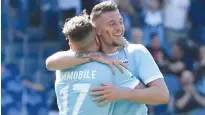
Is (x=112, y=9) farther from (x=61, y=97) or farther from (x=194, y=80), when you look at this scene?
(x=194, y=80)

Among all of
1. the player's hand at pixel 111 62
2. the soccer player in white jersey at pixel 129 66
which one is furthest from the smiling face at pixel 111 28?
the player's hand at pixel 111 62

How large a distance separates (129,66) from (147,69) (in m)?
0.10

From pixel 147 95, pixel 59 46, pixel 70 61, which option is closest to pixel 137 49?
pixel 147 95

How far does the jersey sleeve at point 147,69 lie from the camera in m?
4.09

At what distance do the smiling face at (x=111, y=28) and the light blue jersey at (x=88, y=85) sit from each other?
0.15 metres

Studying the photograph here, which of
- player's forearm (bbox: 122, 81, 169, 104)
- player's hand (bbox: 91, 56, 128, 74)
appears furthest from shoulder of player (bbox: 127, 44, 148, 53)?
player's forearm (bbox: 122, 81, 169, 104)

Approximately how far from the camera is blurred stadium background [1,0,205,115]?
995cm

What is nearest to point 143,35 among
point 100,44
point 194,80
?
point 194,80

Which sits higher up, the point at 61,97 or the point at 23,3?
the point at 23,3

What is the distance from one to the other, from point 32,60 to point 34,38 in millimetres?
301

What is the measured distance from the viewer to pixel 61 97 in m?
4.19

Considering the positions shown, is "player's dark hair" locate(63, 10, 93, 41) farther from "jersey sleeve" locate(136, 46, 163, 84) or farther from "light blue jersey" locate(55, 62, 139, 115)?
"jersey sleeve" locate(136, 46, 163, 84)

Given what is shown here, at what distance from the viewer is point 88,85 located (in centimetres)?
410

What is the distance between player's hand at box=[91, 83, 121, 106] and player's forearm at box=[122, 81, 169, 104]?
4 cm
